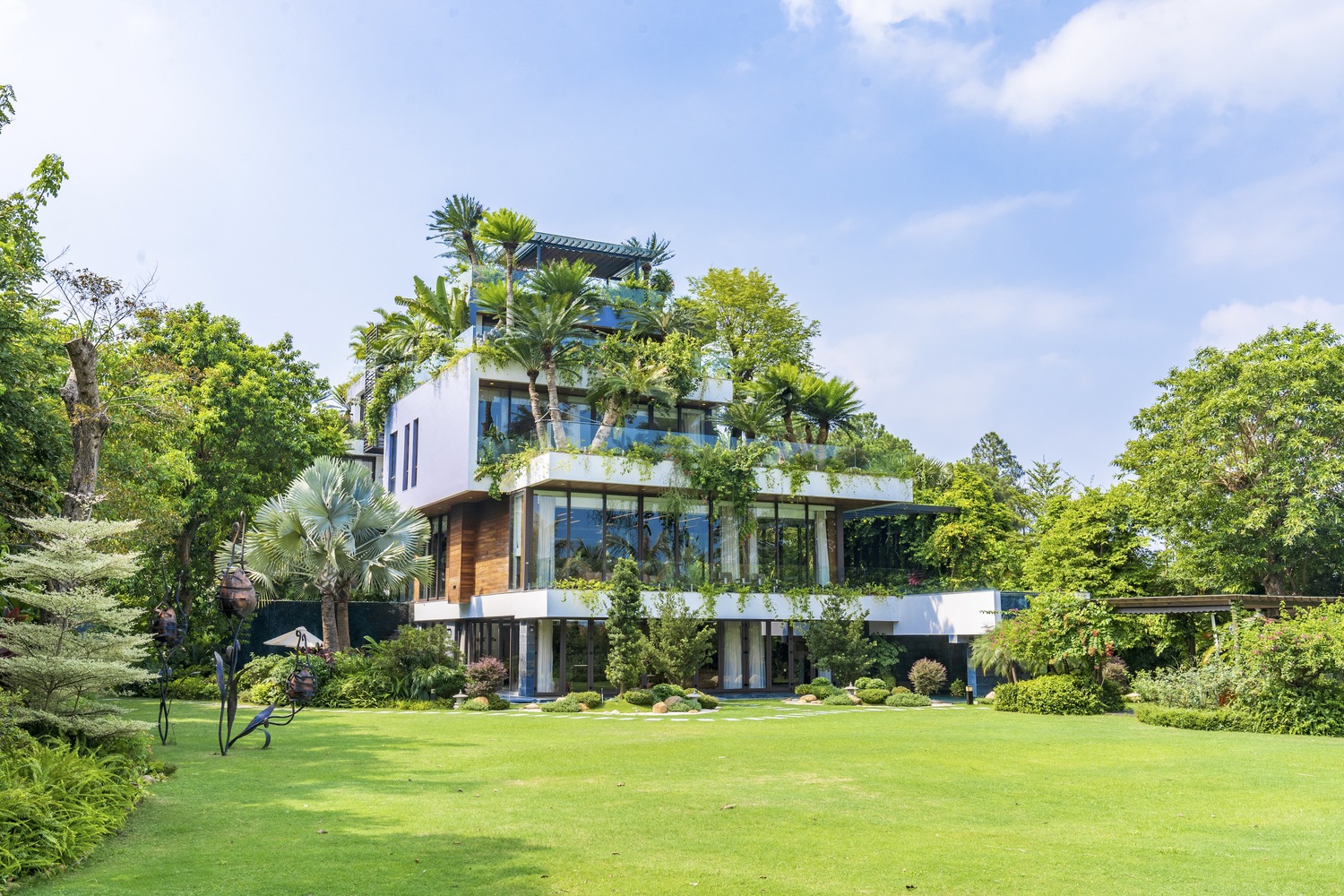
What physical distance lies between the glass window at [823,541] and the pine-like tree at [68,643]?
22978mm

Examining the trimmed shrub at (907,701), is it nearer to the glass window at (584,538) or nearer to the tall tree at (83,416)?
the glass window at (584,538)

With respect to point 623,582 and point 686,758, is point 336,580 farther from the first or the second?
point 686,758

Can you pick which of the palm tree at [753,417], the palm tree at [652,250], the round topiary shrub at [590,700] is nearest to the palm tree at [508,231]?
the palm tree at [652,250]

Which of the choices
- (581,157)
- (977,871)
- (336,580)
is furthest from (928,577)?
(977,871)

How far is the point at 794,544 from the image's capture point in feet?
103

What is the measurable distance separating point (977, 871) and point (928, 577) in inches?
1132

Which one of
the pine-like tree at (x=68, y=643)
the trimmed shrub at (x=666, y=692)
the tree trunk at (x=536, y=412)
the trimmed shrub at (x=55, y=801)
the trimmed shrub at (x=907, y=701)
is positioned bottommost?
the trimmed shrub at (x=907, y=701)

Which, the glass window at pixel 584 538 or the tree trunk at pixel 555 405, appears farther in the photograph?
the tree trunk at pixel 555 405

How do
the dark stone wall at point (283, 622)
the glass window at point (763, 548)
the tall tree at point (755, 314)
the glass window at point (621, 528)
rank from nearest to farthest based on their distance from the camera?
the glass window at point (621, 528), the glass window at point (763, 548), the dark stone wall at point (283, 622), the tall tree at point (755, 314)

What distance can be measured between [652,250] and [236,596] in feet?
77.0

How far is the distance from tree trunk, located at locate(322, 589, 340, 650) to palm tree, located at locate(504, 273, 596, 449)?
283 inches

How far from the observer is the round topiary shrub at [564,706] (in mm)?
23312

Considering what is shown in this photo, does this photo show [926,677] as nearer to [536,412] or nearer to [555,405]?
[555,405]

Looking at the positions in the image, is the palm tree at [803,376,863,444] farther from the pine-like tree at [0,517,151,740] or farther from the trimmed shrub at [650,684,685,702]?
the pine-like tree at [0,517,151,740]
